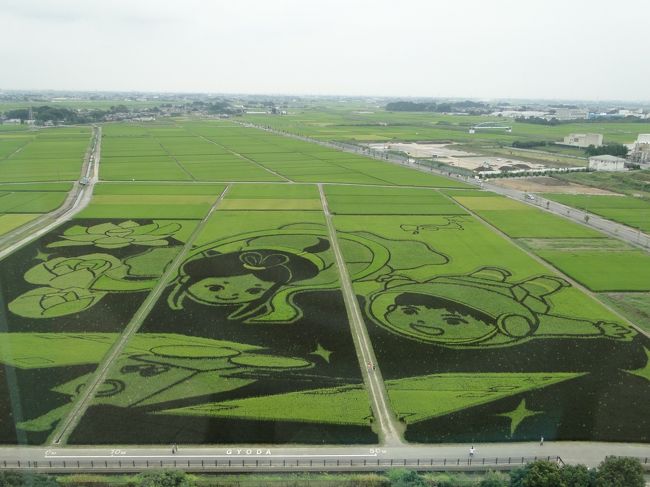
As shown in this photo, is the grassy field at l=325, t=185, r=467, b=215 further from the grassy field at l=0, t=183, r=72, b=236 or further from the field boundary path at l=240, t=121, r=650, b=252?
the grassy field at l=0, t=183, r=72, b=236

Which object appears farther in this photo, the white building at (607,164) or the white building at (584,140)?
the white building at (584,140)

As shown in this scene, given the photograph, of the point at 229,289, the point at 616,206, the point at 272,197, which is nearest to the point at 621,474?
A: the point at 229,289

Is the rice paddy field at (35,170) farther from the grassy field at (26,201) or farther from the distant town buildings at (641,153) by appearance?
the distant town buildings at (641,153)

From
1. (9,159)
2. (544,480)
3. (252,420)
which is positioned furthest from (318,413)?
(9,159)

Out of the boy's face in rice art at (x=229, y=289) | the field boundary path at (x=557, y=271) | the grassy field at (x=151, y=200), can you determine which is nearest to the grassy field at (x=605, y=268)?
the field boundary path at (x=557, y=271)

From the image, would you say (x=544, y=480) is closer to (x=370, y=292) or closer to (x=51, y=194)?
(x=370, y=292)

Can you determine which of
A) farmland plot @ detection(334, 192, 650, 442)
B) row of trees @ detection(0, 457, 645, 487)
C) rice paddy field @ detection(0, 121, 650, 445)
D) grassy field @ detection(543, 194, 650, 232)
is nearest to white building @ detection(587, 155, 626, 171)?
grassy field @ detection(543, 194, 650, 232)
